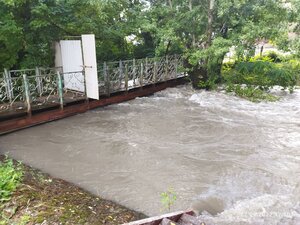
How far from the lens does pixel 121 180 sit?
13.6ft

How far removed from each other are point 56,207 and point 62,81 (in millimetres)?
5141

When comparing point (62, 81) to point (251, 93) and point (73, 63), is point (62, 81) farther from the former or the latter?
point (251, 93)

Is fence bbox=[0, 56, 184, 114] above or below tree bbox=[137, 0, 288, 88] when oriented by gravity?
below

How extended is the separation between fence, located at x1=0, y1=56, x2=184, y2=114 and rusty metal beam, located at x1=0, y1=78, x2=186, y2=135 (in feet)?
0.51

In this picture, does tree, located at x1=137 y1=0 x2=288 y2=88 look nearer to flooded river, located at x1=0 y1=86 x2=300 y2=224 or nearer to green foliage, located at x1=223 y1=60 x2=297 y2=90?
green foliage, located at x1=223 y1=60 x2=297 y2=90

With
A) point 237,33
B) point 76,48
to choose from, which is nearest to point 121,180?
point 76,48

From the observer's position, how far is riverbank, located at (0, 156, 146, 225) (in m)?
2.85

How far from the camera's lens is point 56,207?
3.06m

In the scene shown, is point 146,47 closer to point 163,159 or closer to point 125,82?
point 125,82

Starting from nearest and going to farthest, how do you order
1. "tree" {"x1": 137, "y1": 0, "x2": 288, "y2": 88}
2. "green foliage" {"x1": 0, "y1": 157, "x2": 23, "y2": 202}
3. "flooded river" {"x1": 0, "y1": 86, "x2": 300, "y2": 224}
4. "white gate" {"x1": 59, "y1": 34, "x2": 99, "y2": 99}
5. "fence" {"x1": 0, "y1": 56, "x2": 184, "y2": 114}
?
"green foliage" {"x1": 0, "y1": 157, "x2": 23, "y2": 202} < "flooded river" {"x1": 0, "y1": 86, "x2": 300, "y2": 224} < "fence" {"x1": 0, "y1": 56, "x2": 184, "y2": 114} < "white gate" {"x1": 59, "y1": 34, "x2": 99, "y2": 99} < "tree" {"x1": 137, "y1": 0, "x2": 288, "y2": 88}

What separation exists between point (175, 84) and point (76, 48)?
4.90m

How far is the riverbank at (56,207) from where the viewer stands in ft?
9.34

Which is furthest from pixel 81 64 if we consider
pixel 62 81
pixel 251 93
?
pixel 251 93

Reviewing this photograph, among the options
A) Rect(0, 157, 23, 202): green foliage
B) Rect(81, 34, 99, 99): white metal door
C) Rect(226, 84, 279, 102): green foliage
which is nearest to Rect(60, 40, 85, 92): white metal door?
Rect(81, 34, 99, 99): white metal door
